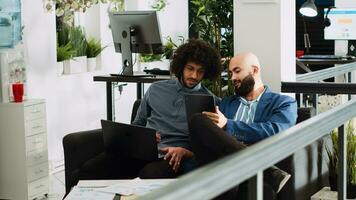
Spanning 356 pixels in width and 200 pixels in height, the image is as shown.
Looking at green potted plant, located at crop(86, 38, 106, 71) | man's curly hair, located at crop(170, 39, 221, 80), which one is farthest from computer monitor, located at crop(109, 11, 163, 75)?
man's curly hair, located at crop(170, 39, 221, 80)

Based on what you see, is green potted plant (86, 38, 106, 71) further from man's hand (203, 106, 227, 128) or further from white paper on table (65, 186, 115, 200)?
white paper on table (65, 186, 115, 200)

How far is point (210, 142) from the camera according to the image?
118 inches

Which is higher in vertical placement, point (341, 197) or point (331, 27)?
point (331, 27)

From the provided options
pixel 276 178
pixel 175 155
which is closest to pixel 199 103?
pixel 175 155

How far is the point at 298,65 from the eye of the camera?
25.9 ft

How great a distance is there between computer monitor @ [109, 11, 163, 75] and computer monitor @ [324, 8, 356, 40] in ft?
14.1

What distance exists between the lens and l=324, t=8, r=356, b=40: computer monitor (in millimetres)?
9203

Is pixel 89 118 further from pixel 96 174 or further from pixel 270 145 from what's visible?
pixel 270 145

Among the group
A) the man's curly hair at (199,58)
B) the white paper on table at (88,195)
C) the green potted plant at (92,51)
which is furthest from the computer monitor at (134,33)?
the white paper on table at (88,195)

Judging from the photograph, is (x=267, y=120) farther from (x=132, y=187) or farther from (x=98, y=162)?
(x=132, y=187)

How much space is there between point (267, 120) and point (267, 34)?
0.71 meters

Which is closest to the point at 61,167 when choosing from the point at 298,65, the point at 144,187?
the point at 298,65

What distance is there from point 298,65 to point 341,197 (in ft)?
17.5

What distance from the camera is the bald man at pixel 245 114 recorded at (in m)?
3.07
